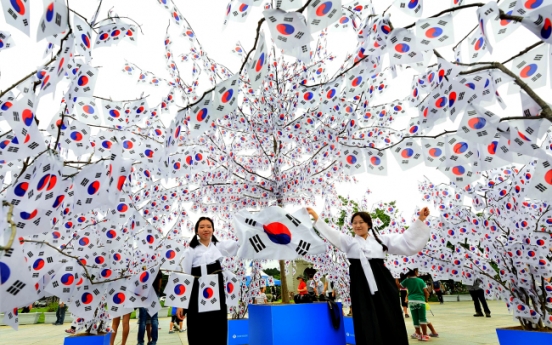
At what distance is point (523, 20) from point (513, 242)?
3.07 m

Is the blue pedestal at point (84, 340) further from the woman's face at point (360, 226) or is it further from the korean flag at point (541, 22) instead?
the korean flag at point (541, 22)

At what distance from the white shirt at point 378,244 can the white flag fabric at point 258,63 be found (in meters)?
1.88

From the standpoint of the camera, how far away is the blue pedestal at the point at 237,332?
6.19 m

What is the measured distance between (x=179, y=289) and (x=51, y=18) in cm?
257

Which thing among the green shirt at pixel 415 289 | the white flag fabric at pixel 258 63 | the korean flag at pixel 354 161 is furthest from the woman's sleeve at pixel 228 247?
the green shirt at pixel 415 289

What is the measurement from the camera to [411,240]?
342 cm

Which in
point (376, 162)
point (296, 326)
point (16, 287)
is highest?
point (376, 162)

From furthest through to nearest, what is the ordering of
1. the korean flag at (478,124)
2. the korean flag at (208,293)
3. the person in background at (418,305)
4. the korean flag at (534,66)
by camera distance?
1. the person in background at (418,305)
2. the korean flag at (208,293)
3. the korean flag at (534,66)
4. the korean flag at (478,124)

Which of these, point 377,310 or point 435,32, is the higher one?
point 435,32

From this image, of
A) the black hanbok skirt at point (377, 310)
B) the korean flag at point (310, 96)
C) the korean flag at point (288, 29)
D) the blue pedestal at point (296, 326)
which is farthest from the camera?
the blue pedestal at point (296, 326)

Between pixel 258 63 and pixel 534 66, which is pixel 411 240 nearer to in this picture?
pixel 534 66

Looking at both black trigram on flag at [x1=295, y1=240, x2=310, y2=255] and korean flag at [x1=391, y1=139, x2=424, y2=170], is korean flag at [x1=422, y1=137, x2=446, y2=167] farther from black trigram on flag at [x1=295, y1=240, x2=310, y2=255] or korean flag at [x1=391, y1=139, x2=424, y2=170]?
black trigram on flag at [x1=295, y1=240, x2=310, y2=255]

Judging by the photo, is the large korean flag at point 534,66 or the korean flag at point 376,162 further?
the korean flag at point 376,162

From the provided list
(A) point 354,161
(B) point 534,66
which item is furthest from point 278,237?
(B) point 534,66
